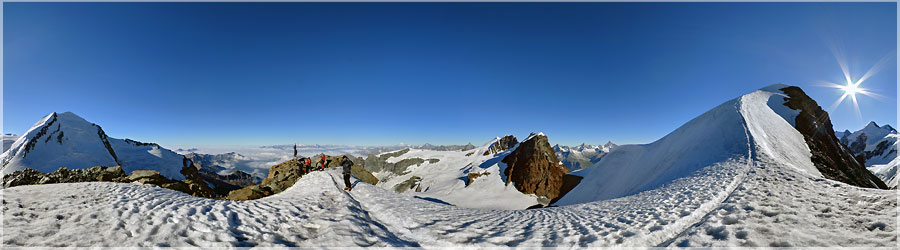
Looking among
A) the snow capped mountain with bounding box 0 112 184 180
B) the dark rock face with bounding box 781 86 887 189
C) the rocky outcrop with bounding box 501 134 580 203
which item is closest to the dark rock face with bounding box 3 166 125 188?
the dark rock face with bounding box 781 86 887 189

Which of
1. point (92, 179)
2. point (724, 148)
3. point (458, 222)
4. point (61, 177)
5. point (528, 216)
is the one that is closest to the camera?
point (458, 222)

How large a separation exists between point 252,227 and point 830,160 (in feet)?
111

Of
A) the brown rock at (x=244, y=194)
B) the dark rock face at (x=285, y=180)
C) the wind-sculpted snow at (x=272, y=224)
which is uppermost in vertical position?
the wind-sculpted snow at (x=272, y=224)

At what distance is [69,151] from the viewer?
63250mm

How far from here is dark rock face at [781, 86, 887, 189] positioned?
16.9 m

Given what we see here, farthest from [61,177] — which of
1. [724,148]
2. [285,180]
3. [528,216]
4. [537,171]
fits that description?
[537,171]

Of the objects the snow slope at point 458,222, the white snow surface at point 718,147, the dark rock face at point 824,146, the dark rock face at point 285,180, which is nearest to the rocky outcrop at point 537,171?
the white snow surface at point 718,147

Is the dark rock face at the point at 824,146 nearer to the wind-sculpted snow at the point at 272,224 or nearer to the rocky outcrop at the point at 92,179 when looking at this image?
the wind-sculpted snow at the point at 272,224

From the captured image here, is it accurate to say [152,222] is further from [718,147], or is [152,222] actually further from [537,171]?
[537,171]

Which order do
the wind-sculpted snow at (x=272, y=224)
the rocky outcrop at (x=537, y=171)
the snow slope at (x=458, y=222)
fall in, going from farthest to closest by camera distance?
1. the rocky outcrop at (x=537, y=171)
2. the snow slope at (x=458, y=222)
3. the wind-sculpted snow at (x=272, y=224)

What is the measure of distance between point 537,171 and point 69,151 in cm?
11592

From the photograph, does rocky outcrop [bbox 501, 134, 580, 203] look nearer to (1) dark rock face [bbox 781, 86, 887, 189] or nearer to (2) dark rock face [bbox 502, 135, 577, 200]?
(2) dark rock face [bbox 502, 135, 577, 200]

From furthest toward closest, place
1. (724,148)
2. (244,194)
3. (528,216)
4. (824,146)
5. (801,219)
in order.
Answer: (824,146)
(724,148)
(244,194)
(528,216)
(801,219)

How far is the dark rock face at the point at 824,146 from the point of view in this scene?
16.9m
